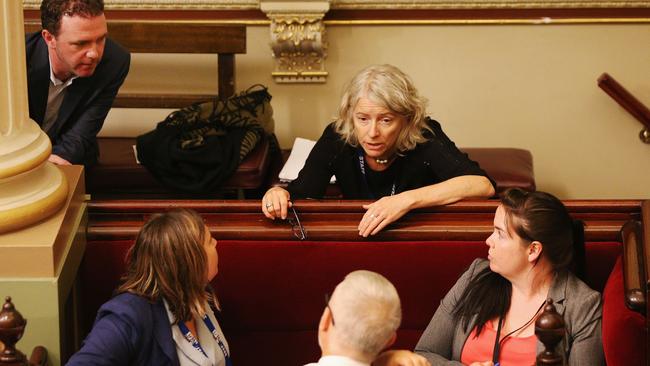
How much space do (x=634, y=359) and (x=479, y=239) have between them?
2.17ft

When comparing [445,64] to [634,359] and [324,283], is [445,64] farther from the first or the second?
[634,359]

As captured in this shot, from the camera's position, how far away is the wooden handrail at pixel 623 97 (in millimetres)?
5668

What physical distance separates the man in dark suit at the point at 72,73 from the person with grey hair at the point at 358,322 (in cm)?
196

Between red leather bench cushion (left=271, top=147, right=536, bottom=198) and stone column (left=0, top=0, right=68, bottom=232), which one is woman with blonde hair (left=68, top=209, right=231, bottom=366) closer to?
stone column (left=0, top=0, right=68, bottom=232)

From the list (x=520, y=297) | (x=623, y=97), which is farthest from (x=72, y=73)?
(x=623, y=97)

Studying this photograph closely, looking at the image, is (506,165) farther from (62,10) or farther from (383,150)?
(62,10)

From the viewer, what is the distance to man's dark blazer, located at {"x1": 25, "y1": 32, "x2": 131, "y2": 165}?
405cm

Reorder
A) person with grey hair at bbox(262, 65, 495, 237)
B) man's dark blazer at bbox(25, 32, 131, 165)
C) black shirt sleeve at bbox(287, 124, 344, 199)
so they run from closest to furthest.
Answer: person with grey hair at bbox(262, 65, 495, 237) → black shirt sleeve at bbox(287, 124, 344, 199) → man's dark blazer at bbox(25, 32, 131, 165)

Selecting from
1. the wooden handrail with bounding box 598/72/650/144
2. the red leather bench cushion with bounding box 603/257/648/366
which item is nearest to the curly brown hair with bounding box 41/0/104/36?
the red leather bench cushion with bounding box 603/257/648/366

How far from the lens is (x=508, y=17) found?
5.71 m

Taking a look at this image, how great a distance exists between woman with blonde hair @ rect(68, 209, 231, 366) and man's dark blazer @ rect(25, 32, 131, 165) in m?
1.44

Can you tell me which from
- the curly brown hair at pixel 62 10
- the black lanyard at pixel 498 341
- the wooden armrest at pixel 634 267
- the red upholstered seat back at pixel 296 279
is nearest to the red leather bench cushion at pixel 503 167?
the curly brown hair at pixel 62 10

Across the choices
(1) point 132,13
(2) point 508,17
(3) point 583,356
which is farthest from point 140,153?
(3) point 583,356

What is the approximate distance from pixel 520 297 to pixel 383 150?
836 mm
